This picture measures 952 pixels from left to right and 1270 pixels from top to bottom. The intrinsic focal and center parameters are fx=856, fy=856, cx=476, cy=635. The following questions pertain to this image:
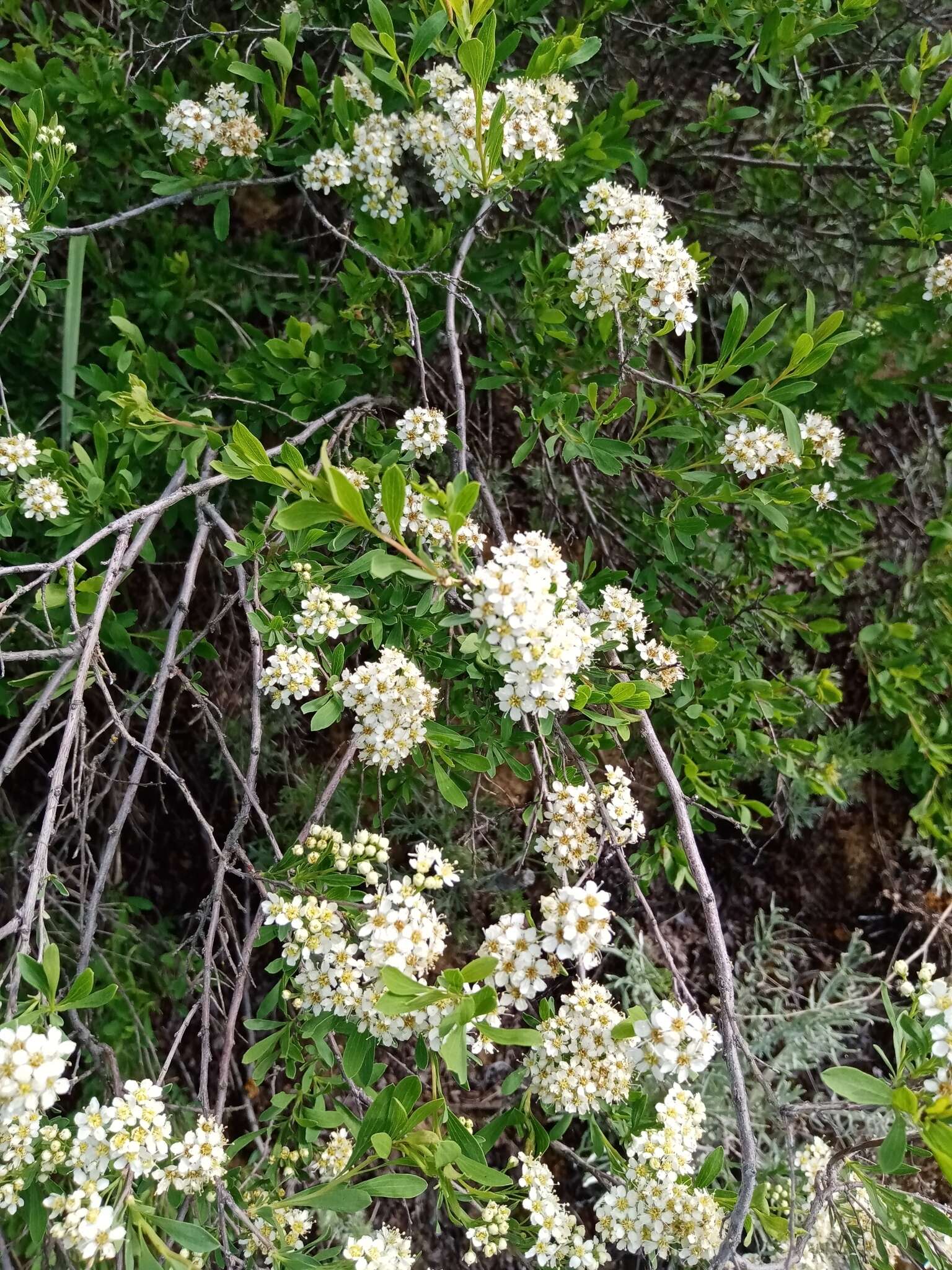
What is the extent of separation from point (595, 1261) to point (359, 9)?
3.58 metres

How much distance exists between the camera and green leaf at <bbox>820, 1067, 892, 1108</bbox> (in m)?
1.48

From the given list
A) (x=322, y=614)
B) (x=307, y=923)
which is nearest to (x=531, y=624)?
(x=322, y=614)

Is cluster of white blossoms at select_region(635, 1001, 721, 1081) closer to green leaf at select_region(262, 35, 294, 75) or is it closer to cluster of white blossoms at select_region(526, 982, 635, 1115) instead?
cluster of white blossoms at select_region(526, 982, 635, 1115)

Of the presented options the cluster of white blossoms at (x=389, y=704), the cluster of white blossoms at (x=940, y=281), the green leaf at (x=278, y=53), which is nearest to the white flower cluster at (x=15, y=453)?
the cluster of white blossoms at (x=389, y=704)

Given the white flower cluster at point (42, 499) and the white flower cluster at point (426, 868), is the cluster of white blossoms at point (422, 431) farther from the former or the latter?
the white flower cluster at point (426, 868)

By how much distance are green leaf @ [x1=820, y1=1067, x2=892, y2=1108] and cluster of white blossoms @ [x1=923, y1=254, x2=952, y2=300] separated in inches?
86.0

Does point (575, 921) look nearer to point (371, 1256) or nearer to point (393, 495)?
point (371, 1256)

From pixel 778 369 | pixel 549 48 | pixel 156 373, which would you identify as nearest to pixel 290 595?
pixel 156 373

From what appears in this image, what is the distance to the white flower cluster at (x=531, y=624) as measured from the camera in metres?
1.57

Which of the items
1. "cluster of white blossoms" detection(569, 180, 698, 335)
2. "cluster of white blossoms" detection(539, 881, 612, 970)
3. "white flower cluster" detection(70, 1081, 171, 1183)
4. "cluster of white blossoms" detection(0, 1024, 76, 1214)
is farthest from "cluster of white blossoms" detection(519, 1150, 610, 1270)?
"cluster of white blossoms" detection(569, 180, 698, 335)

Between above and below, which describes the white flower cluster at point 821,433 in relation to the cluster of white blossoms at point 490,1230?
above

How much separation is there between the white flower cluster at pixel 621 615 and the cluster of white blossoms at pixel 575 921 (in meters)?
0.76

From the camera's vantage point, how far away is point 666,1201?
5.87 feet

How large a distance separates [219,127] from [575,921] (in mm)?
2421
